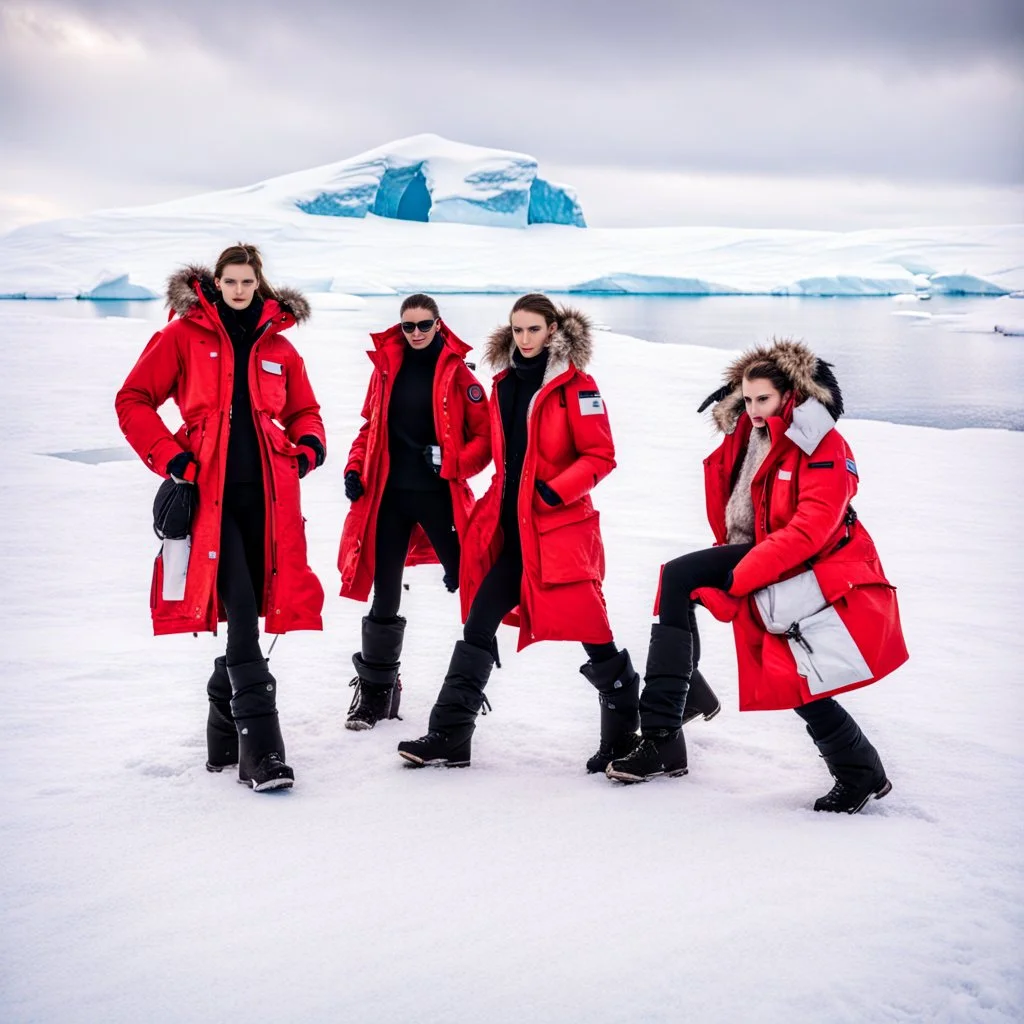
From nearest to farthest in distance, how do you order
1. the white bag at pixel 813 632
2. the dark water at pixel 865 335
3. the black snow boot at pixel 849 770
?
the white bag at pixel 813 632 → the black snow boot at pixel 849 770 → the dark water at pixel 865 335

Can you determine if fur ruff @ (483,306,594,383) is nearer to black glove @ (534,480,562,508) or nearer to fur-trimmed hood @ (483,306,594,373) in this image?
fur-trimmed hood @ (483,306,594,373)

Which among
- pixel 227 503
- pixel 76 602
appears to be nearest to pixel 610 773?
pixel 227 503

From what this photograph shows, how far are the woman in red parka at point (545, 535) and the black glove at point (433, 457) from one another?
0.28 m

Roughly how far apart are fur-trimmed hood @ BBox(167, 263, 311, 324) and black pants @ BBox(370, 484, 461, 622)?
698 millimetres

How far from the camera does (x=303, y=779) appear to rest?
122 inches

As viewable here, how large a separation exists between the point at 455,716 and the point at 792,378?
1425 mm

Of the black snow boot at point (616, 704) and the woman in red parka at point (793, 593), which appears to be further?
the black snow boot at point (616, 704)

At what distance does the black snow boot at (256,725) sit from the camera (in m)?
2.97

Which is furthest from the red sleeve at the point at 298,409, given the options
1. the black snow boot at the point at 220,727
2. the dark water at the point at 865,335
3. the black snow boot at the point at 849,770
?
the black snow boot at the point at 849,770

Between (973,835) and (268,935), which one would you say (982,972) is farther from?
(268,935)

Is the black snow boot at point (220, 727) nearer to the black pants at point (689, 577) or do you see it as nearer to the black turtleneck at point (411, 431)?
the black turtleneck at point (411, 431)

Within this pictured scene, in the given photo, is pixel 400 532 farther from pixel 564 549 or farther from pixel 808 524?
pixel 808 524

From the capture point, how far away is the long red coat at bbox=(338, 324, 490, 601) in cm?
351

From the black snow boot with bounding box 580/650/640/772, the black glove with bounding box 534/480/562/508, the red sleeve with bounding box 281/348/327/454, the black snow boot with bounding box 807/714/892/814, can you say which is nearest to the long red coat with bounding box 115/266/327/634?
the red sleeve with bounding box 281/348/327/454
